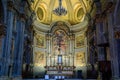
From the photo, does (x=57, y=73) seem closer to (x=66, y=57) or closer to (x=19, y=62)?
(x=66, y=57)

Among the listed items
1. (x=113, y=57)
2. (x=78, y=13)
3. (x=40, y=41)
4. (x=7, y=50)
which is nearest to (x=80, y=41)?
(x=78, y=13)

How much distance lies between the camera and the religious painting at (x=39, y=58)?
23.6m

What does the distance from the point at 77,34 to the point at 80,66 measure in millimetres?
5251

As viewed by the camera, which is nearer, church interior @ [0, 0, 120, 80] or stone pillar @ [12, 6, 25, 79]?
stone pillar @ [12, 6, 25, 79]

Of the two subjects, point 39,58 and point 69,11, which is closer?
point 39,58

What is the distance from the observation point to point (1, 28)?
10.4 meters

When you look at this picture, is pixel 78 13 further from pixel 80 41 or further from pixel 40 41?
pixel 40 41

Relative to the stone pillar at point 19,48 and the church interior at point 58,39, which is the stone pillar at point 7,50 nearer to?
the church interior at point 58,39

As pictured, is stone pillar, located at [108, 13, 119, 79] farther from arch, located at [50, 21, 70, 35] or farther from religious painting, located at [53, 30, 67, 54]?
religious painting, located at [53, 30, 67, 54]

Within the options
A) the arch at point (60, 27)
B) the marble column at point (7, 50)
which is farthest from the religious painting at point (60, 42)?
the marble column at point (7, 50)

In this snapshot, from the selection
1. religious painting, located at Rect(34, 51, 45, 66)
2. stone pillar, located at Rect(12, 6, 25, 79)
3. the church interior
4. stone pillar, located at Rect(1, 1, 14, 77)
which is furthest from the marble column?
religious painting, located at Rect(34, 51, 45, 66)

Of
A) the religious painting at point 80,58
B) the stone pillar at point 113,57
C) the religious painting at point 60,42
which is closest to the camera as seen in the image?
the stone pillar at point 113,57

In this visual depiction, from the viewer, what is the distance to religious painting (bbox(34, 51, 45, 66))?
23.6 metres

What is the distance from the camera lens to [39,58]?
24422 millimetres
